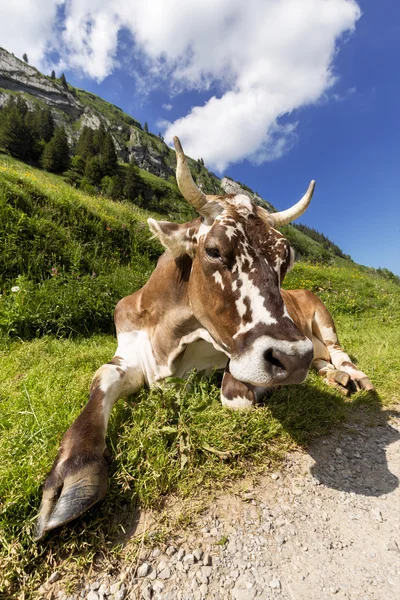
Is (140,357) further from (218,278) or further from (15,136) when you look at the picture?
(15,136)

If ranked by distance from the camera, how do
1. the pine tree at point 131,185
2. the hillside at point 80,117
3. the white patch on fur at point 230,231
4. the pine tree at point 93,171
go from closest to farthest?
1. the white patch on fur at point 230,231
2. the pine tree at point 131,185
3. the pine tree at point 93,171
4. the hillside at point 80,117

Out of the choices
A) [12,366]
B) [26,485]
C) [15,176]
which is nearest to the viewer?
[26,485]

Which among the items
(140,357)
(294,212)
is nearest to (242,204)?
(294,212)

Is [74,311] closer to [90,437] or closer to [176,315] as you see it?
[176,315]

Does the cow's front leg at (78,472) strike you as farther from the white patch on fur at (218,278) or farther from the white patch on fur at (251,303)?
the white patch on fur at (218,278)

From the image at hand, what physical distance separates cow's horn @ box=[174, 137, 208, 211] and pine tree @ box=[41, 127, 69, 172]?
7711 cm

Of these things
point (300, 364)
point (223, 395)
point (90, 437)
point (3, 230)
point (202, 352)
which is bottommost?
point (90, 437)

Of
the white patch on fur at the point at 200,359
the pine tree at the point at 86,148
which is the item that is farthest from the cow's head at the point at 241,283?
the pine tree at the point at 86,148

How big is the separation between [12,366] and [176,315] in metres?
2.29

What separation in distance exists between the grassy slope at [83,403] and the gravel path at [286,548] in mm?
215

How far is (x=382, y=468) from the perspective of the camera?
8.22 feet

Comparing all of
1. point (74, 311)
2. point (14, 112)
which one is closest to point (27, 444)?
point (74, 311)

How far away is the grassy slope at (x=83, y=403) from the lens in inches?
68.8

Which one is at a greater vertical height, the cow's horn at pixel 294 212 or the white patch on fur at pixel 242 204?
the cow's horn at pixel 294 212
